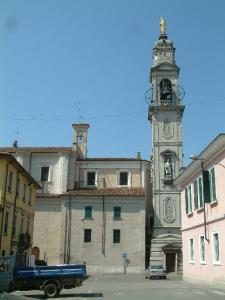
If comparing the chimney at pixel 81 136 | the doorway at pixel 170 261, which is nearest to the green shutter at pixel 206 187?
the doorway at pixel 170 261

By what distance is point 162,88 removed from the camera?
55.1 metres

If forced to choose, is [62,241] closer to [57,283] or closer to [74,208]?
[74,208]

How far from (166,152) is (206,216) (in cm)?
2863

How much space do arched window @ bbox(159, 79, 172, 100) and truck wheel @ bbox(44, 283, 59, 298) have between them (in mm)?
37930

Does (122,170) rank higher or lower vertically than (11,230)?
higher

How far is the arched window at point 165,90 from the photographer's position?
54875mm

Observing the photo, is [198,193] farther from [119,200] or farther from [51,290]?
[119,200]

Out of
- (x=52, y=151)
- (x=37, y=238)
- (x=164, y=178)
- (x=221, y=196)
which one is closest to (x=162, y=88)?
(x=164, y=178)

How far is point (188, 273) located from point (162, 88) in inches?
1226

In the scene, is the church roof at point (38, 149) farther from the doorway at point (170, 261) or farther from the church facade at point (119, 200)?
the doorway at point (170, 261)

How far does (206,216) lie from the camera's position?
24.4m

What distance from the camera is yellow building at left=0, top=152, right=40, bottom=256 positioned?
30922mm

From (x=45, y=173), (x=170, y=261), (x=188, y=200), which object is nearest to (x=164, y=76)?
(x=45, y=173)

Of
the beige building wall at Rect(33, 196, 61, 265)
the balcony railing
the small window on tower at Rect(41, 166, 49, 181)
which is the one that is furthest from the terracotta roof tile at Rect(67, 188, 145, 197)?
the small window on tower at Rect(41, 166, 49, 181)
